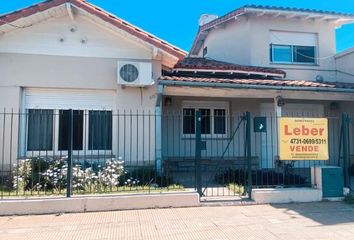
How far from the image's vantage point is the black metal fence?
27.9ft

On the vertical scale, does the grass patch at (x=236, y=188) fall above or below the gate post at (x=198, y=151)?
below

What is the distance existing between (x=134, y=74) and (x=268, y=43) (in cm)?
715

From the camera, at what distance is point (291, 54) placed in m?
15.2

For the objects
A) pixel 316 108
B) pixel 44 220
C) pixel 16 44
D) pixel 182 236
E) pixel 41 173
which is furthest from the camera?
pixel 316 108

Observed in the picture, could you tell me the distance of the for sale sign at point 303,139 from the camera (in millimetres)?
8844

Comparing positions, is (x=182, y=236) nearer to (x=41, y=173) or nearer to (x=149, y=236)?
(x=149, y=236)

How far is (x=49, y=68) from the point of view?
1043 centimetres

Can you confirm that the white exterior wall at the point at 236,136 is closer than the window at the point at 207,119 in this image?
Yes

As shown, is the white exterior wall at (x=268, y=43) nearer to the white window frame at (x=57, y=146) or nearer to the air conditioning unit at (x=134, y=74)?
the air conditioning unit at (x=134, y=74)

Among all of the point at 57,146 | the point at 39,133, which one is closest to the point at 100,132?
the point at 57,146

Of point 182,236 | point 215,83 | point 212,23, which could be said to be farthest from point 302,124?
point 212,23

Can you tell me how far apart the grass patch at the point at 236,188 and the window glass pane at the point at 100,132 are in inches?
155

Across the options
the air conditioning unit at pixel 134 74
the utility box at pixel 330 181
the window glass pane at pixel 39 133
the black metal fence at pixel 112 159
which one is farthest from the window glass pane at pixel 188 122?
the utility box at pixel 330 181

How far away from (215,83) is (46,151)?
18.0 ft
